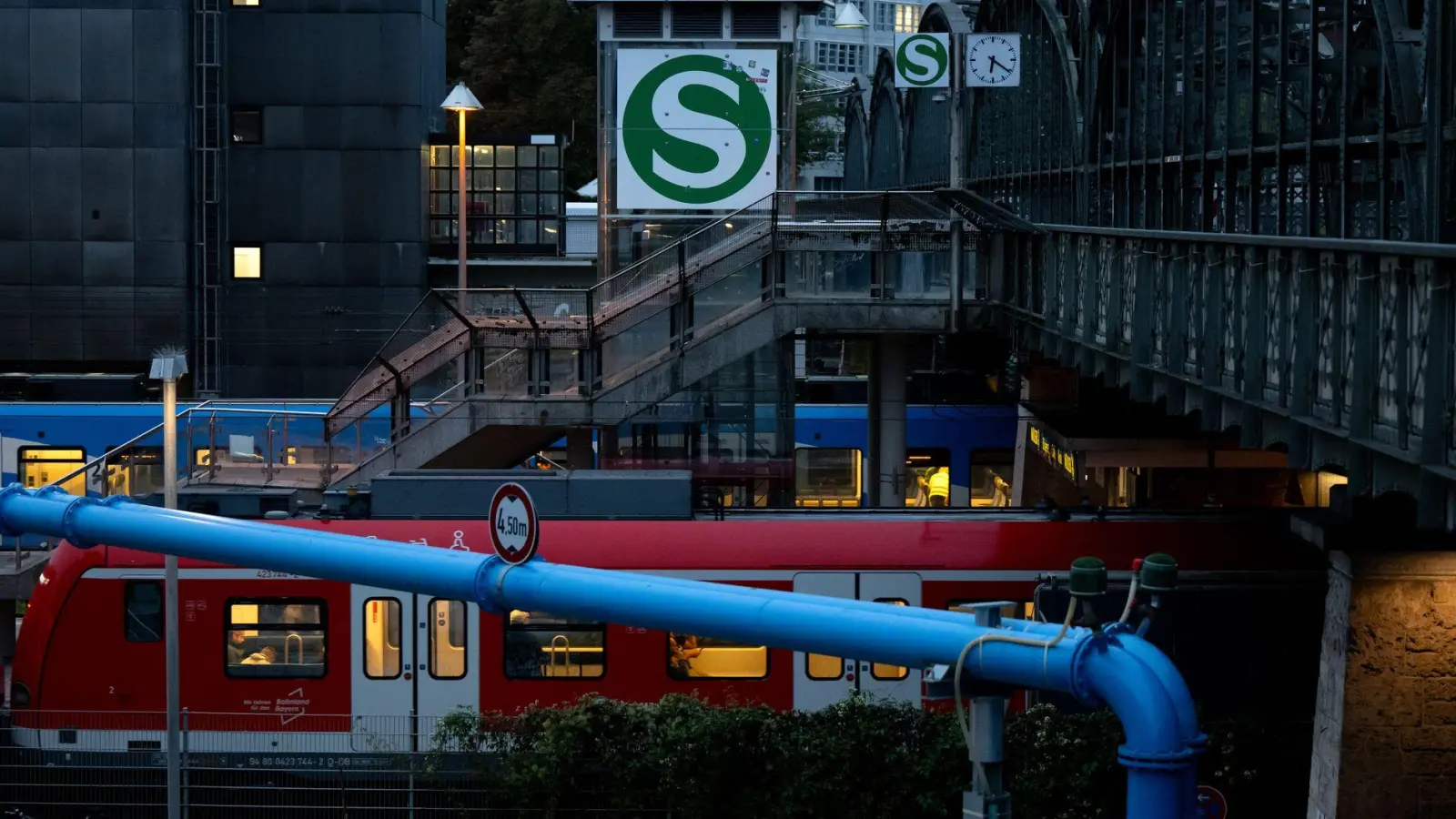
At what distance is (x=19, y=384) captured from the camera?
1350 inches

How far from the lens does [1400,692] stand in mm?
16125

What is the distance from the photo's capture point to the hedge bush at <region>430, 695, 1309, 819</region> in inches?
655

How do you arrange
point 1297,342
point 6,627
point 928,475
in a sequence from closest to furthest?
1. point 1297,342
2. point 6,627
3. point 928,475

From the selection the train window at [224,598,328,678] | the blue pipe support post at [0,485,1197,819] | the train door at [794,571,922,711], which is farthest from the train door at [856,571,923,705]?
the blue pipe support post at [0,485,1197,819]

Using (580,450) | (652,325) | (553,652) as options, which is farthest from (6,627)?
(553,652)

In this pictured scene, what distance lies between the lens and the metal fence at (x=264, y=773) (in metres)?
16.8

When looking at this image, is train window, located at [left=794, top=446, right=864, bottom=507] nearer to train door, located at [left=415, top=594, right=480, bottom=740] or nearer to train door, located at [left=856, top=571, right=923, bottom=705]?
train door, located at [left=856, top=571, right=923, bottom=705]

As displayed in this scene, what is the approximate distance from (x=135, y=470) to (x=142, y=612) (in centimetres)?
587

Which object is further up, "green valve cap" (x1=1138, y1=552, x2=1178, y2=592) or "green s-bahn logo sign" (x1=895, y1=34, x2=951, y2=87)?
"green s-bahn logo sign" (x1=895, y1=34, x2=951, y2=87)

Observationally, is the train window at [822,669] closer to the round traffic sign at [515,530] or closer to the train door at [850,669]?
the train door at [850,669]

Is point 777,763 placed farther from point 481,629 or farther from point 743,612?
point 743,612

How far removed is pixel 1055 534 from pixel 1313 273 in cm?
649

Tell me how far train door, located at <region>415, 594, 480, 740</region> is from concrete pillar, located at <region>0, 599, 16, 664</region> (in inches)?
379

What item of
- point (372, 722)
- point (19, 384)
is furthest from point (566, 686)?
point (19, 384)
